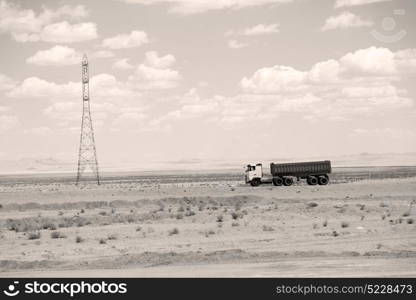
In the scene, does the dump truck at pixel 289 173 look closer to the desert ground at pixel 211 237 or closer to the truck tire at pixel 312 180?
the truck tire at pixel 312 180

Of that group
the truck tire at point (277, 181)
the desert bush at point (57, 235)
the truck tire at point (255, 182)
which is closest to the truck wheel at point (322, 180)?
the truck tire at point (277, 181)

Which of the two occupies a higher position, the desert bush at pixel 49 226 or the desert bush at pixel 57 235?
the desert bush at pixel 49 226

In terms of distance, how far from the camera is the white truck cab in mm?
72519

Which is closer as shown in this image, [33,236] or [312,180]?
[33,236]

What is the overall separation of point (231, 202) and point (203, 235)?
19.7 m

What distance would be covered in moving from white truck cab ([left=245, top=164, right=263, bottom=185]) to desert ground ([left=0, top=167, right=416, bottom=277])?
649 inches

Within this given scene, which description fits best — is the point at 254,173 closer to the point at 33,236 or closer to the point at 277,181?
the point at 277,181

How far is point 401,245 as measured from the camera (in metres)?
28.1

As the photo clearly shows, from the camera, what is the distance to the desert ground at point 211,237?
22953 millimetres

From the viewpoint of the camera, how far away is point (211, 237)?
32.3 m

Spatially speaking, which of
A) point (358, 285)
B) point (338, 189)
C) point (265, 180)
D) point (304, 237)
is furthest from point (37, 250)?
point (265, 180)

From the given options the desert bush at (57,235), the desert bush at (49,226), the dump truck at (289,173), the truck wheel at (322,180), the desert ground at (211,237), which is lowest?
the desert ground at (211,237)

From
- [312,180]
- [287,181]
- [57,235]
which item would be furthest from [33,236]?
[312,180]

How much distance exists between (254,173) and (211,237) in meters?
40.6
